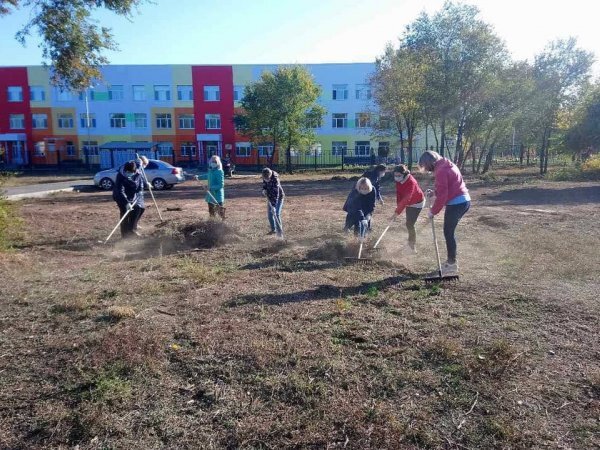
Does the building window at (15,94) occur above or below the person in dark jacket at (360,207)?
above

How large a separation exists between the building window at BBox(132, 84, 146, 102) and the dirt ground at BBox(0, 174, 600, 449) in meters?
42.7

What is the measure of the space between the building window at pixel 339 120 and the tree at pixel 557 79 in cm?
1968

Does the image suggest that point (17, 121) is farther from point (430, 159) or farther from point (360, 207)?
point (430, 159)

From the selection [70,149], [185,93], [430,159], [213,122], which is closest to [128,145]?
[70,149]

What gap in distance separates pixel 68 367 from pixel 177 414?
1.15 m

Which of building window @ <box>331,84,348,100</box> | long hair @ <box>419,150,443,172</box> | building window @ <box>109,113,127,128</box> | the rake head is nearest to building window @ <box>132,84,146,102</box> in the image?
building window @ <box>109,113,127,128</box>

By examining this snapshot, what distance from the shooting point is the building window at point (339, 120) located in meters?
47.8

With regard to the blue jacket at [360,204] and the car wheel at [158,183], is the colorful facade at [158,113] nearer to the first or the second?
the car wheel at [158,183]

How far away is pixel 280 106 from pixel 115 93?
20.9m

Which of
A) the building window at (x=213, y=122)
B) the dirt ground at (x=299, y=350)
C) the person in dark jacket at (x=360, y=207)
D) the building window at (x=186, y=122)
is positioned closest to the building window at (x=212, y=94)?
the building window at (x=213, y=122)

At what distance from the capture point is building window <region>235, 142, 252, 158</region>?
47344 millimetres

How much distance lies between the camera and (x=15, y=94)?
154 feet

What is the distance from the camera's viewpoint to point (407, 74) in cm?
2747

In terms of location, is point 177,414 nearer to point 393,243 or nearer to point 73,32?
point 393,243
